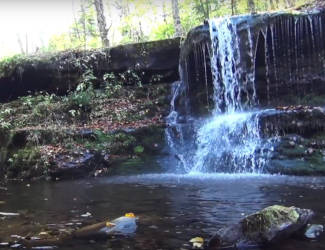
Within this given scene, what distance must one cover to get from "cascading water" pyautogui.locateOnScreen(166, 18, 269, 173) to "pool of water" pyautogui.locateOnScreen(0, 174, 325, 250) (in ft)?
3.53

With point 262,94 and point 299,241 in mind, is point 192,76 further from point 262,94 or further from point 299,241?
point 299,241

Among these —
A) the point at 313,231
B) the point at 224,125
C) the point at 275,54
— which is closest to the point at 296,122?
the point at 224,125

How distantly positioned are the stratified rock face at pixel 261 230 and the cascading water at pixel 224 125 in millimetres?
6338

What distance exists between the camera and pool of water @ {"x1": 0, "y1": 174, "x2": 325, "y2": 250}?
19.9 ft

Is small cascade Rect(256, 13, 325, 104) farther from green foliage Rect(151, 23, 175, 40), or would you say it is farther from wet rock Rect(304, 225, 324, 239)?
green foliage Rect(151, 23, 175, 40)

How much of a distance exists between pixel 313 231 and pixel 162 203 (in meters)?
3.15

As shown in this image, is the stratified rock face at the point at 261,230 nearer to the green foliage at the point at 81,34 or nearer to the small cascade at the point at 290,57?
the small cascade at the point at 290,57

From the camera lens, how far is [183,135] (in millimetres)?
14430

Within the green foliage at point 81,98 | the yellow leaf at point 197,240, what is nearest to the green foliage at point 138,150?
the green foliage at point 81,98

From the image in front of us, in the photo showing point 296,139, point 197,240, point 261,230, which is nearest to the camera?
point 261,230

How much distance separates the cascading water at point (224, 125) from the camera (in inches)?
493

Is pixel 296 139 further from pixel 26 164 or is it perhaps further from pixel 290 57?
pixel 26 164

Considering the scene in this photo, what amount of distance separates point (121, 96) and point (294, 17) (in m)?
7.23

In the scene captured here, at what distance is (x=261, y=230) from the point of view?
5367mm
